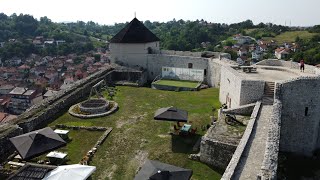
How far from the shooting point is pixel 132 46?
31.0m

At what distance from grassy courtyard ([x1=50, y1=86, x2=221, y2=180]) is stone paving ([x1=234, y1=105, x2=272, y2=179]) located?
1994mm

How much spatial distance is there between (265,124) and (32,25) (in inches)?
6983

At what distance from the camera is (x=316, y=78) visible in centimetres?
1661

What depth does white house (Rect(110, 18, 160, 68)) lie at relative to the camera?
1217 inches

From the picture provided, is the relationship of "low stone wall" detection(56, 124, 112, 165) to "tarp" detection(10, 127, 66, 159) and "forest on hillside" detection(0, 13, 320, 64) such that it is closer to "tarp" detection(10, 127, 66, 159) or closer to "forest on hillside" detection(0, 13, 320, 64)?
"tarp" detection(10, 127, 66, 159)

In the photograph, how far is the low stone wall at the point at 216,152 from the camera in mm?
13609

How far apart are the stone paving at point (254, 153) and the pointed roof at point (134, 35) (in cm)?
1806

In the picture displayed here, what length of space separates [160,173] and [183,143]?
5.12m

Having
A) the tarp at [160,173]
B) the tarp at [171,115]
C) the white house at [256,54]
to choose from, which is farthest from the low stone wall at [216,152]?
the white house at [256,54]

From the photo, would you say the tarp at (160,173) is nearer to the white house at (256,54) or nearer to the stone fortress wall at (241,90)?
the stone fortress wall at (241,90)

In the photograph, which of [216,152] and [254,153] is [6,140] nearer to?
[216,152]

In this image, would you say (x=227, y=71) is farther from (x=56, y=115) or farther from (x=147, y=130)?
(x=56, y=115)

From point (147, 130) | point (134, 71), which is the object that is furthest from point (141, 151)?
point (134, 71)

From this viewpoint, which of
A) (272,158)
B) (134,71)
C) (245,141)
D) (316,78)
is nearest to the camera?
(272,158)
